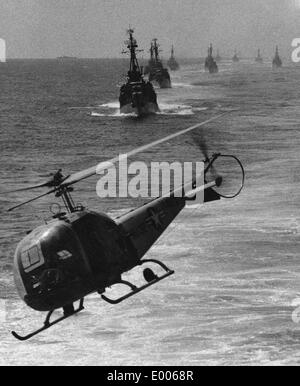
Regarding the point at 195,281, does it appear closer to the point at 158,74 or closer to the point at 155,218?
the point at 155,218

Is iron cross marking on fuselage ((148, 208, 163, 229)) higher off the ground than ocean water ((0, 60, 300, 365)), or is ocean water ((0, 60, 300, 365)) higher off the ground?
iron cross marking on fuselage ((148, 208, 163, 229))

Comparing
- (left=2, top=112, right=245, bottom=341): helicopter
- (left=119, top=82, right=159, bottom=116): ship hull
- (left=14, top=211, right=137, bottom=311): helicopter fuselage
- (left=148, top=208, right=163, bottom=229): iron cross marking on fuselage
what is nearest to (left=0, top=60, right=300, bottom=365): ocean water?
(left=148, top=208, right=163, bottom=229): iron cross marking on fuselage

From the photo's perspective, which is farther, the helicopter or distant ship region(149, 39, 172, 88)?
distant ship region(149, 39, 172, 88)

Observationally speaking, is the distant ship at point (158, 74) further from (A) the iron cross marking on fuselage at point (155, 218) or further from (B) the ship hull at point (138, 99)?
(A) the iron cross marking on fuselage at point (155, 218)

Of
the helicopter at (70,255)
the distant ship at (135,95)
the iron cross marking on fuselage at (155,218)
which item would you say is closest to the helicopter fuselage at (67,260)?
the helicopter at (70,255)

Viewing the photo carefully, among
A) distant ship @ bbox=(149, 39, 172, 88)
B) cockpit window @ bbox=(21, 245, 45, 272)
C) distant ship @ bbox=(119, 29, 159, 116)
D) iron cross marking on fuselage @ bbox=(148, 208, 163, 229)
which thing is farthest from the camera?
distant ship @ bbox=(149, 39, 172, 88)

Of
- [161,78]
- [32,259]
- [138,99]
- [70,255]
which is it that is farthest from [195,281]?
[161,78]

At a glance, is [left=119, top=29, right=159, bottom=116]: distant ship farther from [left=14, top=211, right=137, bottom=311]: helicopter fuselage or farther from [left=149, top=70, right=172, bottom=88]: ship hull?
[left=14, top=211, right=137, bottom=311]: helicopter fuselage
